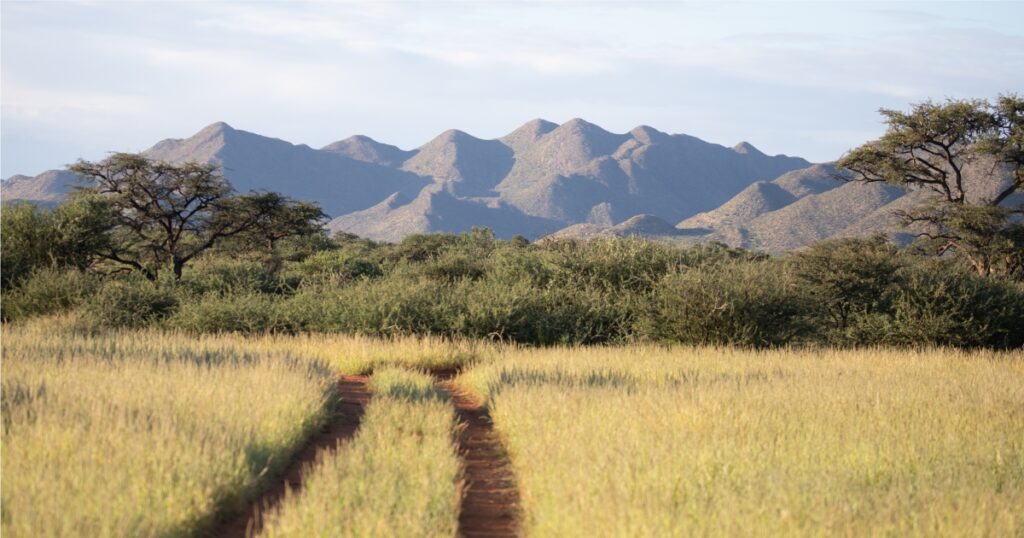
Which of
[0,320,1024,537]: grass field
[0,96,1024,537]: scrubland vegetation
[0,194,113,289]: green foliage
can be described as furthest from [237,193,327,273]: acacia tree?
[0,320,1024,537]: grass field

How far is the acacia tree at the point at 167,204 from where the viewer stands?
34.4 metres

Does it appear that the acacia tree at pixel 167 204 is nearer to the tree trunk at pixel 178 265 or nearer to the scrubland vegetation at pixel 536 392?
the tree trunk at pixel 178 265

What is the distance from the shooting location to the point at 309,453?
351 inches

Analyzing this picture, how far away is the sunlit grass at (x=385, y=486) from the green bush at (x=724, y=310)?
11.4 meters

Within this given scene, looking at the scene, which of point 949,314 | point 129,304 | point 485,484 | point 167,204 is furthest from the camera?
point 167,204

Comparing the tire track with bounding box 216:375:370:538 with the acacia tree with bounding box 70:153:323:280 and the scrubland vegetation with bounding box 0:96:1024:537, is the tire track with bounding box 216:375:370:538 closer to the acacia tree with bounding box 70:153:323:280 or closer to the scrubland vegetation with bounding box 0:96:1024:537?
the scrubland vegetation with bounding box 0:96:1024:537

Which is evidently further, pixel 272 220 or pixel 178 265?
pixel 272 220

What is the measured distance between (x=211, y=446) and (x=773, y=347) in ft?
47.8

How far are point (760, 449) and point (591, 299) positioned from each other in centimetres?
1368

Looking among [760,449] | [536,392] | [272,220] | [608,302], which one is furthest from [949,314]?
[272,220]

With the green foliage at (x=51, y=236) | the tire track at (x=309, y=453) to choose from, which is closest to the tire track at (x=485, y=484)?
the tire track at (x=309, y=453)

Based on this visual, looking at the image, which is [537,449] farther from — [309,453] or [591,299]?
[591,299]

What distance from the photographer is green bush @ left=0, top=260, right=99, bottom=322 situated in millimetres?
21797

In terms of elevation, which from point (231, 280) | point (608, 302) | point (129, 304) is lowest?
point (129, 304)
